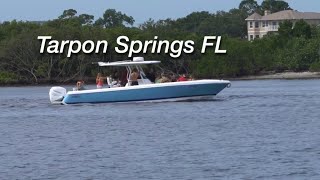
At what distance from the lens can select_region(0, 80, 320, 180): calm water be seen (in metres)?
30.4

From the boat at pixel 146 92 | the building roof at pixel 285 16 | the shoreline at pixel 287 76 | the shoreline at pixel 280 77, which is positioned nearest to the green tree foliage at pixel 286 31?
the shoreline at pixel 280 77

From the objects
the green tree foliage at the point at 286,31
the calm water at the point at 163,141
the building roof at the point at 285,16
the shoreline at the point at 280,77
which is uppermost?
the building roof at the point at 285,16

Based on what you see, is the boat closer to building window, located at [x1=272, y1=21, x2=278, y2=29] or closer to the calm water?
the calm water

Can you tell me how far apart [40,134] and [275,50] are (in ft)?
309

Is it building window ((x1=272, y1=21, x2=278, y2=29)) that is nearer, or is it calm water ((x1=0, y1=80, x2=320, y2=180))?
calm water ((x1=0, y1=80, x2=320, y2=180))

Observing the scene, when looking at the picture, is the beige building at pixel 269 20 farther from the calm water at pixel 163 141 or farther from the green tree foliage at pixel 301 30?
the calm water at pixel 163 141

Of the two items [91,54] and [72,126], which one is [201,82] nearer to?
[72,126]

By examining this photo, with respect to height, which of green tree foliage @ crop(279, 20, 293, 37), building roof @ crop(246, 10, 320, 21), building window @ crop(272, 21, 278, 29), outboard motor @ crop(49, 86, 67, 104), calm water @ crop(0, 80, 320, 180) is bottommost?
Answer: calm water @ crop(0, 80, 320, 180)

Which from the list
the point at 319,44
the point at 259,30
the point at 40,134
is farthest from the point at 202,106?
the point at 259,30

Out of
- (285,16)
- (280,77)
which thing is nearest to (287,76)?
(280,77)

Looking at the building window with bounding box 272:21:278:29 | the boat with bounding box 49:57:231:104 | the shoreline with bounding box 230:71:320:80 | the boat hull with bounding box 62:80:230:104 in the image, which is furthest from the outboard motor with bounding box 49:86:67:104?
the building window with bounding box 272:21:278:29

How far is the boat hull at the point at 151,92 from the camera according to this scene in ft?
182

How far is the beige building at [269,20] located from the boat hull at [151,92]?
12691 cm

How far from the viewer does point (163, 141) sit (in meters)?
38.2
